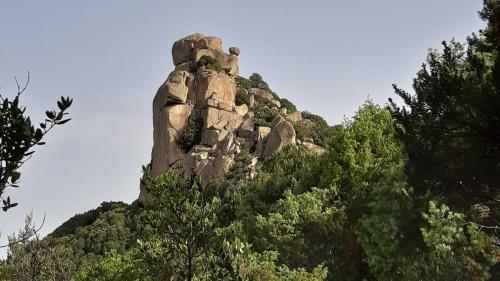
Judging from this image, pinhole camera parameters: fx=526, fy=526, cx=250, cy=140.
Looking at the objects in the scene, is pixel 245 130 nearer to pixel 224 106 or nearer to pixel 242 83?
pixel 224 106

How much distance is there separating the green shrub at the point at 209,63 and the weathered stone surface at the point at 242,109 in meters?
7.46

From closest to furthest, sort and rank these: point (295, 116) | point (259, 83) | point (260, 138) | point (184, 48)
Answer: point (260, 138), point (184, 48), point (295, 116), point (259, 83)

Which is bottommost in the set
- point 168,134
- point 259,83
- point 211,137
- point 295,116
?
point 211,137

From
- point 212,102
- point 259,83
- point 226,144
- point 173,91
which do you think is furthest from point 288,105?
point 226,144

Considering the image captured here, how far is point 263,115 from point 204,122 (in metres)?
12.4

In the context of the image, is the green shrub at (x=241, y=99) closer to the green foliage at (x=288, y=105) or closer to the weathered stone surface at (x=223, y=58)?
the weathered stone surface at (x=223, y=58)

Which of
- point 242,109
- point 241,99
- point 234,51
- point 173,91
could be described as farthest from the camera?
point 234,51

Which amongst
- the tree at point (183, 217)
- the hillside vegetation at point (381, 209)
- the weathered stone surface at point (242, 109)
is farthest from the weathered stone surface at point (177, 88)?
the tree at point (183, 217)

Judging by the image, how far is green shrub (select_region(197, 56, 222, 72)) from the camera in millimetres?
89125

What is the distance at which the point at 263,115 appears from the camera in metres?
90.6

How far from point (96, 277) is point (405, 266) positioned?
24.7 metres

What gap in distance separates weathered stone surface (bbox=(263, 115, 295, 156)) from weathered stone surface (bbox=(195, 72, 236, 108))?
15.1m

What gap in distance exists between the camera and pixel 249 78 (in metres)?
115

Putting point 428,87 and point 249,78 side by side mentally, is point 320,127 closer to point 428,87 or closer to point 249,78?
point 249,78
